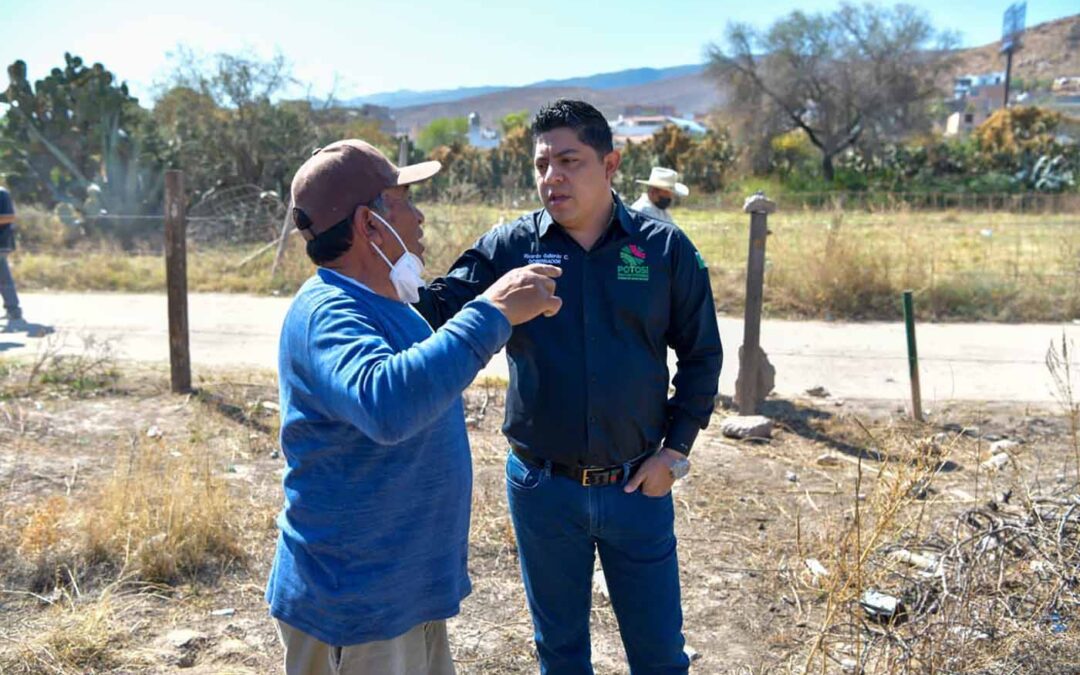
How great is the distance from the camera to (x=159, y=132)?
19.2 meters

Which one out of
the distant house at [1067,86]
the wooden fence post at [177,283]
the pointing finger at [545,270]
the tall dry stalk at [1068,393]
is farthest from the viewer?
the distant house at [1067,86]

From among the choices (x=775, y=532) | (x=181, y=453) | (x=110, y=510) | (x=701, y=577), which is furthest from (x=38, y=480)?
(x=775, y=532)

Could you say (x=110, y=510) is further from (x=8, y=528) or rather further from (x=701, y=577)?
(x=701, y=577)

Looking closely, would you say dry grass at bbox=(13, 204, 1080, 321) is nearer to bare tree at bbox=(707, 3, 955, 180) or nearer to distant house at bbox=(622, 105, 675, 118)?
bare tree at bbox=(707, 3, 955, 180)

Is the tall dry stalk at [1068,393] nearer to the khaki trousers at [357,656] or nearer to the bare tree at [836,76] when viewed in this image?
the khaki trousers at [357,656]

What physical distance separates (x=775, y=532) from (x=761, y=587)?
0.66m

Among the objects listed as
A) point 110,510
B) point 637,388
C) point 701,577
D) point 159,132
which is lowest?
point 701,577

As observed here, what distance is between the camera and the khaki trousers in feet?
6.63

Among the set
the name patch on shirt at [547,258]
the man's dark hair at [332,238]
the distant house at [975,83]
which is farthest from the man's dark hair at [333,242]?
the distant house at [975,83]

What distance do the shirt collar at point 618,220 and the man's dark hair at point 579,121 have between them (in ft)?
0.51

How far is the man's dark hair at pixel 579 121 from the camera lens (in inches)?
103

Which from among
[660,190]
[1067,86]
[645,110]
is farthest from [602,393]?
[645,110]

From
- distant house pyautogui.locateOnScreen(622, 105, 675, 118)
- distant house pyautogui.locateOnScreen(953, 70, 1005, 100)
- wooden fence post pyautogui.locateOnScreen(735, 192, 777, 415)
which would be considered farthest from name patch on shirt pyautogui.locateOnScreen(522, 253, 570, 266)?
distant house pyautogui.locateOnScreen(622, 105, 675, 118)

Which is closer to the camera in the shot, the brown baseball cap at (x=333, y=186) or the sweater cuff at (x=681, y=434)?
the brown baseball cap at (x=333, y=186)
